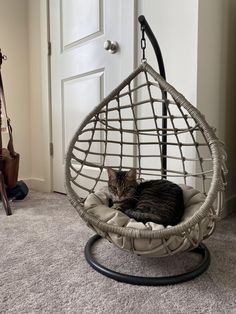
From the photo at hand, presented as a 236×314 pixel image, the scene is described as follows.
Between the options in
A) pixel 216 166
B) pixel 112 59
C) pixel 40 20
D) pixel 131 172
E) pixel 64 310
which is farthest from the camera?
pixel 40 20

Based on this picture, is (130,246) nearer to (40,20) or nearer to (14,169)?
(14,169)

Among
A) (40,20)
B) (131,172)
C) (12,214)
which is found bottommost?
(12,214)

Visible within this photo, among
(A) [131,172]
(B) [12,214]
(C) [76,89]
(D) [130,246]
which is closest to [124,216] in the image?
(D) [130,246]

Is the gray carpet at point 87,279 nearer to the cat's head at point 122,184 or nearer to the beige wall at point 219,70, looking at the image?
the cat's head at point 122,184

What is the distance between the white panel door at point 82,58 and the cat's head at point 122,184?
2.24 feet

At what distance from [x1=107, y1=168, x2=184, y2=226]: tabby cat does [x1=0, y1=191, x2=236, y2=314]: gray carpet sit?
166mm

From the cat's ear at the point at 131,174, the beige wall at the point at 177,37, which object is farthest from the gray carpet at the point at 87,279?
the beige wall at the point at 177,37

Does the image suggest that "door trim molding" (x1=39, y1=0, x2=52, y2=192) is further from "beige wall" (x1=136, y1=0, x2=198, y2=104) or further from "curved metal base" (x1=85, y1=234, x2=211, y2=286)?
"curved metal base" (x1=85, y1=234, x2=211, y2=286)

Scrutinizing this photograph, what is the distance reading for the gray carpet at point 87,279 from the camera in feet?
2.56

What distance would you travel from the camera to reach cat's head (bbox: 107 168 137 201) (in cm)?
121

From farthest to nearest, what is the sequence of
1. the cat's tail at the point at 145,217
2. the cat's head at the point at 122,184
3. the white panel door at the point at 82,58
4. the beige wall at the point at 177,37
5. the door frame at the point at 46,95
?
1. the door frame at the point at 46,95
2. the white panel door at the point at 82,58
3. the beige wall at the point at 177,37
4. the cat's head at the point at 122,184
5. the cat's tail at the point at 145,217

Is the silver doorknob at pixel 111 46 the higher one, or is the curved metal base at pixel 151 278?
the silver doorknob at pixel 111 46

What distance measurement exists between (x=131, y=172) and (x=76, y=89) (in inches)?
39.0

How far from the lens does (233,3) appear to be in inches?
61.6
